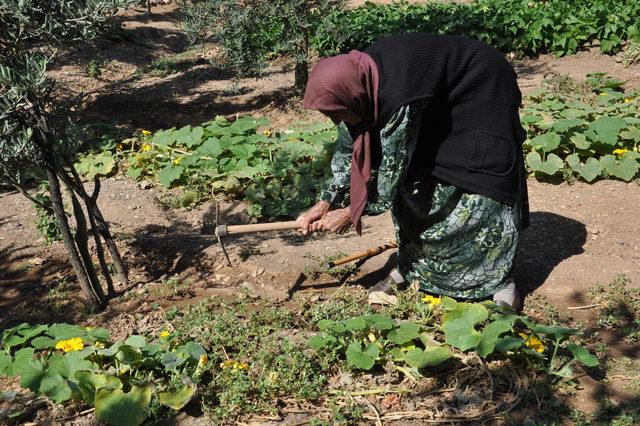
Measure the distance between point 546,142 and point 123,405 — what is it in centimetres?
373

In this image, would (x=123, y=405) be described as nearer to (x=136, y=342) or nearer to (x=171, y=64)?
(x=136, y=342)

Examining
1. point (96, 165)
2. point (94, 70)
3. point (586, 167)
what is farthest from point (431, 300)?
point (94, 70)

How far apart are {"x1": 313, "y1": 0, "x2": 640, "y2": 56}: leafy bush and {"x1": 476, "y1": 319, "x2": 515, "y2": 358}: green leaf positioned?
18.6ft

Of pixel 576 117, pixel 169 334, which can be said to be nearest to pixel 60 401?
pixel 169 334

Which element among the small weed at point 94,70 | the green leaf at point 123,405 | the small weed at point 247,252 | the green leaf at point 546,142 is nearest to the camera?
the green leaf at point 123,405

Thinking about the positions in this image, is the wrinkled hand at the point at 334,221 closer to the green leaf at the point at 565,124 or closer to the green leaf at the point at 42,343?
the green leaf at the point at 42,343

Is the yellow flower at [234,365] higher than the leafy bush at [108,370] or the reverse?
the reverse

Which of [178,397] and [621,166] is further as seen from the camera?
[621,166]

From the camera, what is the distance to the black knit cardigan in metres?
2.82

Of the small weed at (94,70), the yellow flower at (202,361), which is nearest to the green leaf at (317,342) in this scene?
the yellow flower at (202,361)

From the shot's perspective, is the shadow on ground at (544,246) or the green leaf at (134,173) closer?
the shadow on ground at (544,246)

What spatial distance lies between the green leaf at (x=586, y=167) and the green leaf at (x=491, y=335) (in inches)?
93.8

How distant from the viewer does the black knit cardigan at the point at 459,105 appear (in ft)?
9.25

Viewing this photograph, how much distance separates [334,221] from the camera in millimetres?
3326
